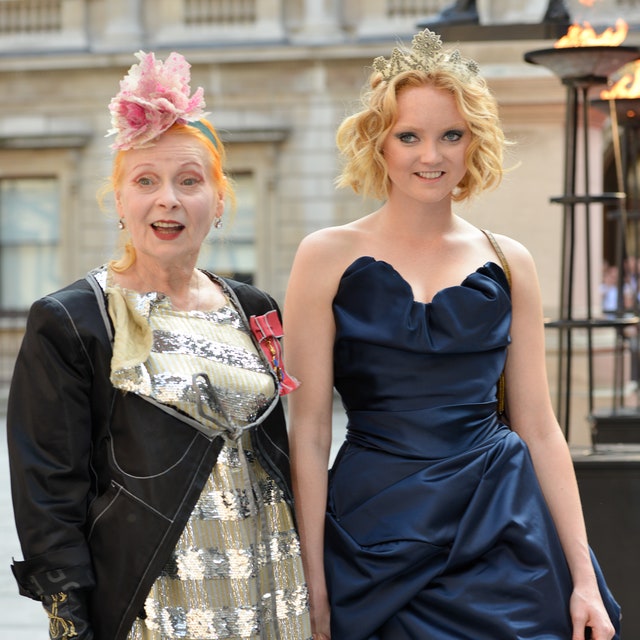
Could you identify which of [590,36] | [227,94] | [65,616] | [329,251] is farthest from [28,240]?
[65,616]

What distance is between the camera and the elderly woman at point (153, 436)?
2637mm

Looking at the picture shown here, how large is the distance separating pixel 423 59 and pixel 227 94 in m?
16.2

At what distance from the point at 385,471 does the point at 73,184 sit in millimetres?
16959

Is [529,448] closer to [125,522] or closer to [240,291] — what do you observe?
[240,291]

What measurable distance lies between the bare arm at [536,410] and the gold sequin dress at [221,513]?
67cm

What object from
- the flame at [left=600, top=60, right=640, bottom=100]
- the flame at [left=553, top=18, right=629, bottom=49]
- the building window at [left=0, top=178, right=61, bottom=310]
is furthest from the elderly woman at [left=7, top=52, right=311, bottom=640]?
the building window at [left=0, top=178, right=61, bottom=310]

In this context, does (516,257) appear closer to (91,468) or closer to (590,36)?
(91,468)

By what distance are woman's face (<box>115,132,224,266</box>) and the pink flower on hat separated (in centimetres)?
3

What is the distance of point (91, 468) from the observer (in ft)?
8.95

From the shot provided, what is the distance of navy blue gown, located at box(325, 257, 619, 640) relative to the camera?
294cm

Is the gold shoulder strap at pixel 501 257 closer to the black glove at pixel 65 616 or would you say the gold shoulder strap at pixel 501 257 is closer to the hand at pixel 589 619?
the hand at pixel 589 619

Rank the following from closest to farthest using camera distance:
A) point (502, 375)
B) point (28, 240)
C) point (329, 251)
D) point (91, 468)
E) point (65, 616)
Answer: point (65, 616)
point (91, 468)
point (329, 251)
point (502, 375)
point (28, 240)

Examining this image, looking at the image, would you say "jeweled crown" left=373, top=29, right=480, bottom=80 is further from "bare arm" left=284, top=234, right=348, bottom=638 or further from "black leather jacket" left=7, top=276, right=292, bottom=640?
"black leather jacket" left=7, top=276, right=292, bottom=640

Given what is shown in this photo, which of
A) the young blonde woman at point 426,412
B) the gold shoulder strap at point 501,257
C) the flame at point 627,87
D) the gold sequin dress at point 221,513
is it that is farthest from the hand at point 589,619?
the flame at point 627,87
